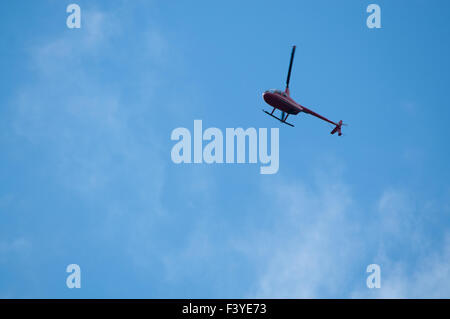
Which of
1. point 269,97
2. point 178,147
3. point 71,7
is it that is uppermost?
point 71,7

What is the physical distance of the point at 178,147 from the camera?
5428 cm

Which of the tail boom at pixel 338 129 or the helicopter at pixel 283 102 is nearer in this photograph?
the helicopter at pixel 283 102

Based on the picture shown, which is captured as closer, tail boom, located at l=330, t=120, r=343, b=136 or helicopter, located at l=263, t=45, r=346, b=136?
helicopter, located at l=263, t=45, r=346, b=136

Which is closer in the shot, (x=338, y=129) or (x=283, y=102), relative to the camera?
(x=283, y=102)
